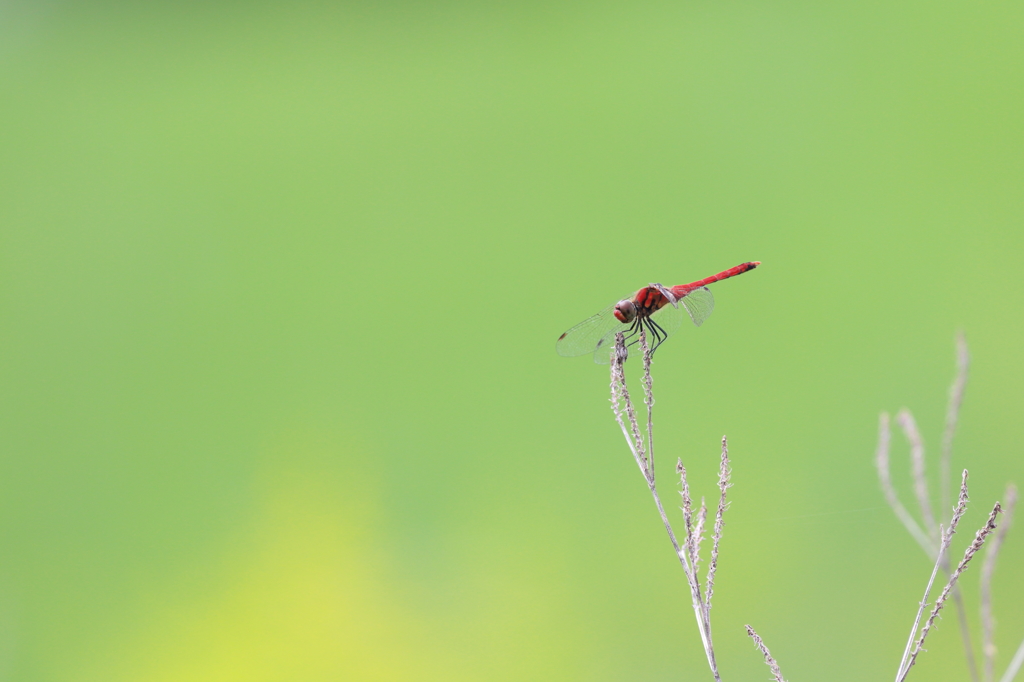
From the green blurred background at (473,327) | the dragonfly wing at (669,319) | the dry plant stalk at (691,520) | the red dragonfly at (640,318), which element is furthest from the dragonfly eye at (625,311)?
the green blurred background at (473,327)

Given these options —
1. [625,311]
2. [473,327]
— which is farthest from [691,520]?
[473,327]

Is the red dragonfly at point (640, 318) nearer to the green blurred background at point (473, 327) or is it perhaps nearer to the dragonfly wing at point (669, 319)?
the dragonfly wing at point (669, 319)

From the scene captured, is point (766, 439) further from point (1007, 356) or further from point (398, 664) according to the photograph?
point (398, 664)

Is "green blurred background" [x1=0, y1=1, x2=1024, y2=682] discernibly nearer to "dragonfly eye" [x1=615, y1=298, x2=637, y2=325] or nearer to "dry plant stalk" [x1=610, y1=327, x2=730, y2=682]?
"dragonfly eye" [x1=615, y1=298, x2=637, y2=325]

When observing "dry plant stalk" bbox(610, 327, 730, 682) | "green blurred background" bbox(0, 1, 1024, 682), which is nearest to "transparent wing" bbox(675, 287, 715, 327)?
"dry plant stalk" bbox(610, 327, 730, 682)

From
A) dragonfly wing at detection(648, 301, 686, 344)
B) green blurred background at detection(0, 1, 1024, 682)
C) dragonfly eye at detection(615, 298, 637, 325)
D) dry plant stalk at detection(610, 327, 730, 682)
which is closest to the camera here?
dry plant stalk at detection(610, 327, 730, 682)

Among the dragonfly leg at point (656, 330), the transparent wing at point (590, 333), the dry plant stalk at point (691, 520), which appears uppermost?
the transparent wing at point (590, 333)

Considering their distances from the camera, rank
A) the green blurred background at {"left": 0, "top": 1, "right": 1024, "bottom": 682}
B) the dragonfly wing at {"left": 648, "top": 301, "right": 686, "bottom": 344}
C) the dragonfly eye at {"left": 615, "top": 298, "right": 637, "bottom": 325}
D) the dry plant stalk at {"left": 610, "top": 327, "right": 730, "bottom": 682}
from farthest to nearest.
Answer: the green blurred background at {"left": 0, "top": 1, "right": 1024, "bottom": 682}
the dragonfly wing at {"left": 648, "top": 301, "right": 686, "bottom": 344}
the dragonfly eye at {"left": 615, "top": 298, "right": 637, "bottom": 325}
the dry plant stalk at {"left": 610, "top": 327, "right": 730, "bottom": 682}

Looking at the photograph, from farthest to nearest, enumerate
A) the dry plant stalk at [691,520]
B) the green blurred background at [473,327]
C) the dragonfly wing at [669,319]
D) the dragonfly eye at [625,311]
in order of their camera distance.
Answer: the green blurred background at [473,327], the dragonfly wing at [669,319], the dragonfly eye at [625,311], the dry plant stalk at [691,520]
